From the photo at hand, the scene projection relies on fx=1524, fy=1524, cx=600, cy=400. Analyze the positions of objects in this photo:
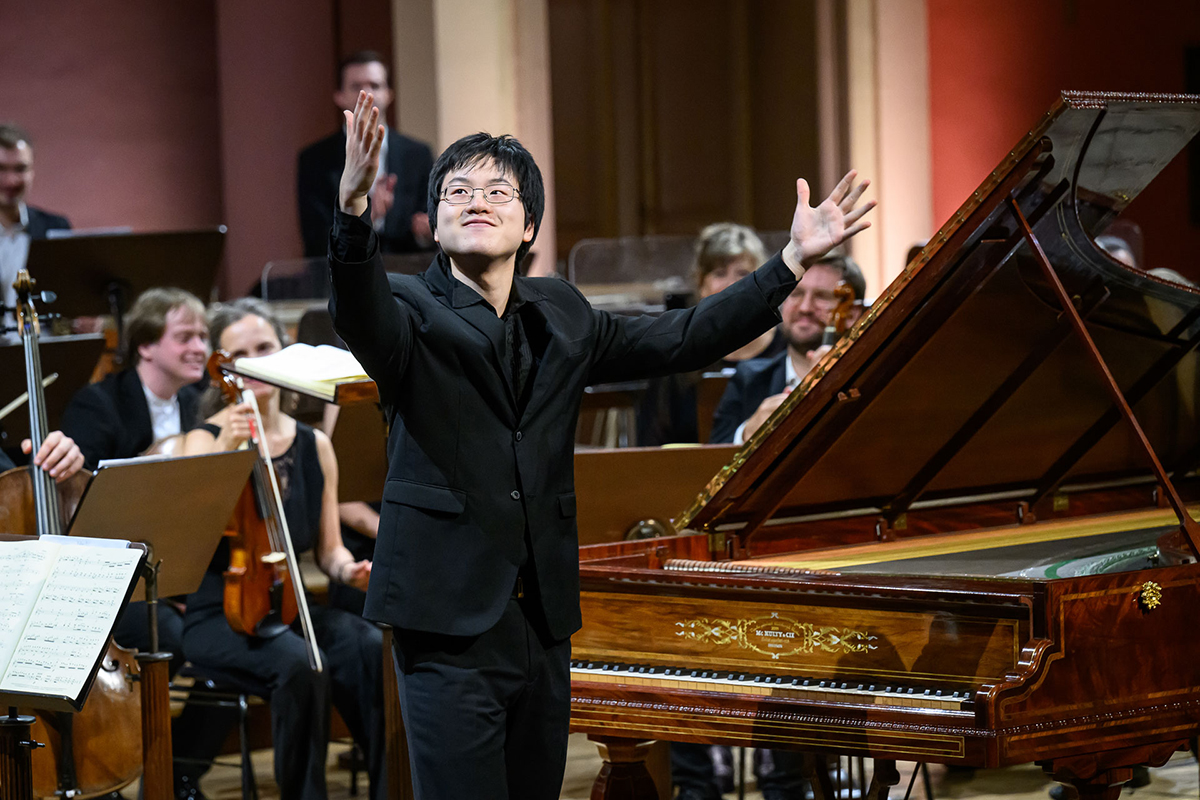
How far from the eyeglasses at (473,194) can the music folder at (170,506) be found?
142 cm

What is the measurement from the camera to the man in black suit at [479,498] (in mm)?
1873

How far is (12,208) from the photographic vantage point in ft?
16.9

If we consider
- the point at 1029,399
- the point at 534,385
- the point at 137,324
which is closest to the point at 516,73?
the point at 137,324

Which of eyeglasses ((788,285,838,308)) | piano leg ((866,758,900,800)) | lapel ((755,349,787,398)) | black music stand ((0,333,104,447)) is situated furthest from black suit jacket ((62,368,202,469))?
piano leg ((866,758,900,800))

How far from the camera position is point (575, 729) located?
2.65m

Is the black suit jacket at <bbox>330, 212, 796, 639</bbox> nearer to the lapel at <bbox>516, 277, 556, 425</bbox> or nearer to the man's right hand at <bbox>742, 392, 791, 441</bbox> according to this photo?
the lapel at <bbox>516, 277, 556, 425</bbox>

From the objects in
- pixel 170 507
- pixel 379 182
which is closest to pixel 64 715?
pixel 170 507

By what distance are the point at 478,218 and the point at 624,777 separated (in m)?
1.26

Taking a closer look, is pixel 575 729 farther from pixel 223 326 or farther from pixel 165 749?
pixel 223 326

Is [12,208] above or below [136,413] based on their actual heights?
above

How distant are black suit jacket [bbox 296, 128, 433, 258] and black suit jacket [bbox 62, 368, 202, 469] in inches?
54.9

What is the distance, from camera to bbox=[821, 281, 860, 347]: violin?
11.9ft

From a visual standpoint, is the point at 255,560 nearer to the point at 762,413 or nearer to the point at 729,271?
the point at 762,413

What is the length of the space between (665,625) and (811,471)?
0.46 meters
